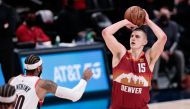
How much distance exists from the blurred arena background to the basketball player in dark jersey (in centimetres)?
267

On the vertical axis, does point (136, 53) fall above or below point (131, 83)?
above

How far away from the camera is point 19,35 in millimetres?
12133

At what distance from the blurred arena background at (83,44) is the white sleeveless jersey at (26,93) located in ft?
9.24

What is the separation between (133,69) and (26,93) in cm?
140

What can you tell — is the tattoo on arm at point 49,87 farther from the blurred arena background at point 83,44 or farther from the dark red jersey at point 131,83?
the blurred arena background at point 83,44

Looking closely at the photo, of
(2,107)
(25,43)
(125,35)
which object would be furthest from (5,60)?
(2,107)

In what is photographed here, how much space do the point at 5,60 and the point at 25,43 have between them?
747 millimetres

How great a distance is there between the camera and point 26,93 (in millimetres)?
6188

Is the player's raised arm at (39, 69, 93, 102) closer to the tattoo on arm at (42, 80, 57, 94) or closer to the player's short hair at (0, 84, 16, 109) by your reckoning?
the tattoo on arm at (42, 80, 57, 94)

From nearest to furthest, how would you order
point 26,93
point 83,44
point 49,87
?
point 26,93, point 49,87, point 83,44

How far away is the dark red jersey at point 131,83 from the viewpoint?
686 cm

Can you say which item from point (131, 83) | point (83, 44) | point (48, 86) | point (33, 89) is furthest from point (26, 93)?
point (83, 44)

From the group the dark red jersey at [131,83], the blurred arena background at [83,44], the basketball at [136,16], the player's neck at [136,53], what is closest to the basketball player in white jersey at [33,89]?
the dark red jersey at [131,83]

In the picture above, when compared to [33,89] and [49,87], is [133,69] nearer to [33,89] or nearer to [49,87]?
[49,87]
